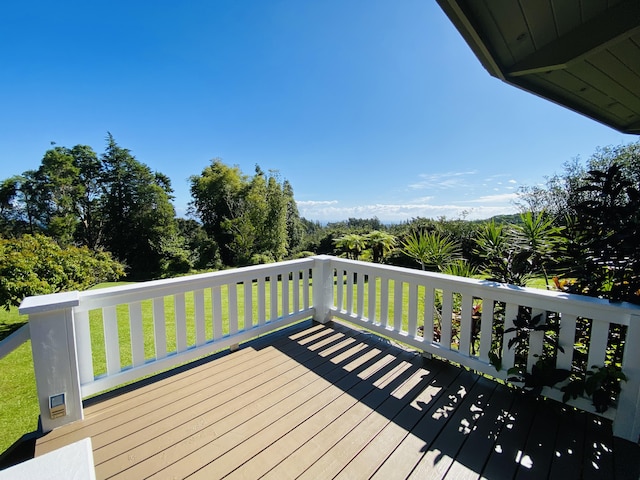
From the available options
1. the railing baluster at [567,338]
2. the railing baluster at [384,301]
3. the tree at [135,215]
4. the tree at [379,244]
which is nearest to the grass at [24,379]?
the railing baluster at [384,301]

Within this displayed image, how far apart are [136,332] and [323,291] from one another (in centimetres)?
190

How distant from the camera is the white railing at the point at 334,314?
1.60 metres

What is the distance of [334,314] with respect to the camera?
129 inches

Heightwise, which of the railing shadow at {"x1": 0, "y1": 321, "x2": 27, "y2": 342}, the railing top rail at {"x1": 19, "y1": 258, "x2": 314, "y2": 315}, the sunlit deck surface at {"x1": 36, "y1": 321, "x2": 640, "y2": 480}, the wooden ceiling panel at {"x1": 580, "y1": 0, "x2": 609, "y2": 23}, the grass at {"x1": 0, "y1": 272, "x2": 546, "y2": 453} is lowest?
the railing shadow at {"x1": 0, "y1": 321, "x2": 27, "y2": 342}

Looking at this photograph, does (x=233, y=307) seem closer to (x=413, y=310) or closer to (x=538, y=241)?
(x=413, y=310)

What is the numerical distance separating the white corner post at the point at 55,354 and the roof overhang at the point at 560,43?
8.41 feet

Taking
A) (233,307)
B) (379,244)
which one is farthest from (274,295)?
(379,244)

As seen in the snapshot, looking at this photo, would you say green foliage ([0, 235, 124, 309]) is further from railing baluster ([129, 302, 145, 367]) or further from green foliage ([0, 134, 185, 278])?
green foliage ([0, 134, 185, 278])

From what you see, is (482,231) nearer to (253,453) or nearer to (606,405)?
(606,405)

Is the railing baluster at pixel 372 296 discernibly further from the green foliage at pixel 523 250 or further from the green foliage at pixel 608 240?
the green foliage at pixel 608 240

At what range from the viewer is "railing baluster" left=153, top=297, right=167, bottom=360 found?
2152 millimetres

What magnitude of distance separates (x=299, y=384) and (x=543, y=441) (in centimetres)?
159

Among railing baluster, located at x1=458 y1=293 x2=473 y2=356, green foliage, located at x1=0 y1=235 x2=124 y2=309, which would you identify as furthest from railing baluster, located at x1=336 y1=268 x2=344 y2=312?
green foliage, located at x1=0 y1=235 x2=124 y2=309

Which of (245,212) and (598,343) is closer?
(598,343)
